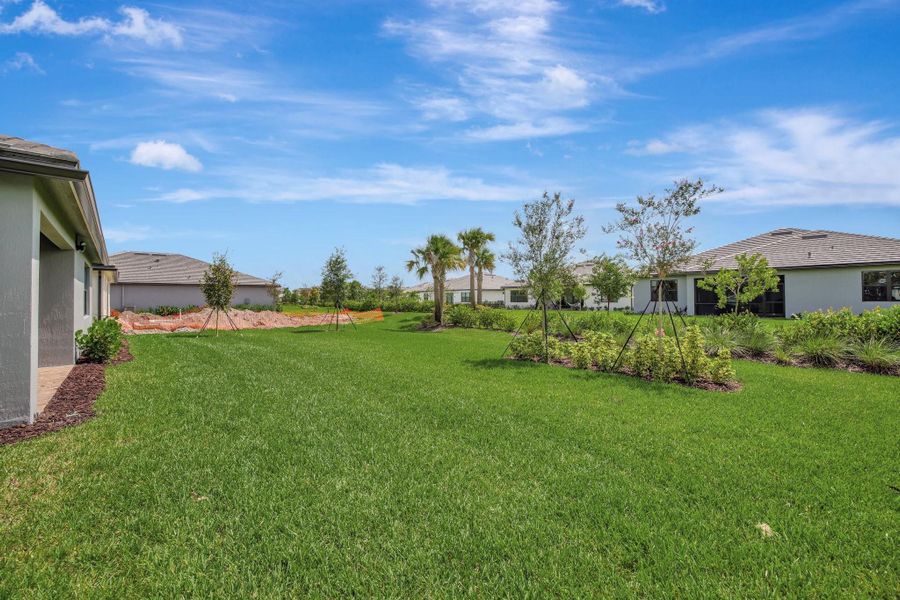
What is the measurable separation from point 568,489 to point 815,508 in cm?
186

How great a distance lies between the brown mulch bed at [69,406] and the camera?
5375 millimetres

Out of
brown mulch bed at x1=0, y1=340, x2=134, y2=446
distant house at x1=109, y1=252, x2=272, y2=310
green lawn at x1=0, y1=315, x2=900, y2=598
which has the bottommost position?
green lawn at x1=0, y1=315, x2=900, y2=598

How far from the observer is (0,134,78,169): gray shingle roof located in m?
5.06

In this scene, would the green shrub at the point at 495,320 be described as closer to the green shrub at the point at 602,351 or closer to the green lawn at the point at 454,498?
the green shrub at the point at 602,351

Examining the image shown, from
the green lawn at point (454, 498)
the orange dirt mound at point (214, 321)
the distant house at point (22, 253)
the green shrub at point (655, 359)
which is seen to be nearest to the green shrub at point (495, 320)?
the orange dirt mound at point (214, 321)

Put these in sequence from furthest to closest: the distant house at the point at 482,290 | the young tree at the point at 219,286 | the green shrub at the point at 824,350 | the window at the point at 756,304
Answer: the distant house at the point at 482,290
the window at the point at 756,304
the young tree at the point at 219,286
the green shrub at the point at 824,350

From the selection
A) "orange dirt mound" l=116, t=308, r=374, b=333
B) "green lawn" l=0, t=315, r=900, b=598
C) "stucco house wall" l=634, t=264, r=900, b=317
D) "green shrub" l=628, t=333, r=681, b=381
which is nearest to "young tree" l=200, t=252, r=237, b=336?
"orange dirt mound" l=116, t=308, r=374, b=333

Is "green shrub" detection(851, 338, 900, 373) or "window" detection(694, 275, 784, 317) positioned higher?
"window" detection(694, 275, 784, 317)

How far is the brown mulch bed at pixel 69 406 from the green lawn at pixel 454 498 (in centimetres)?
26

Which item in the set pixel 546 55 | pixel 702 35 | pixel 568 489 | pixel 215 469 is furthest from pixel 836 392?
pixel 215 469

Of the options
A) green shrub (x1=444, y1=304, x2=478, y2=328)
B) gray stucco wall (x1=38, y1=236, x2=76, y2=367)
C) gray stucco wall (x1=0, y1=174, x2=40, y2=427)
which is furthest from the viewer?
green shrub (x1=444, y1=304, x2=478, y2=328)

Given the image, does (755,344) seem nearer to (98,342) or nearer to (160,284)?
(98,342)

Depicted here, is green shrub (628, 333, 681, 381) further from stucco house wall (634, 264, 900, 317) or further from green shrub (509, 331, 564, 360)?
stucco house wall (634, 264, 900, 317)

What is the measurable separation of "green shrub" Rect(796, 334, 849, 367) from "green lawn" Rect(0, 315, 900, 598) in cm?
390
